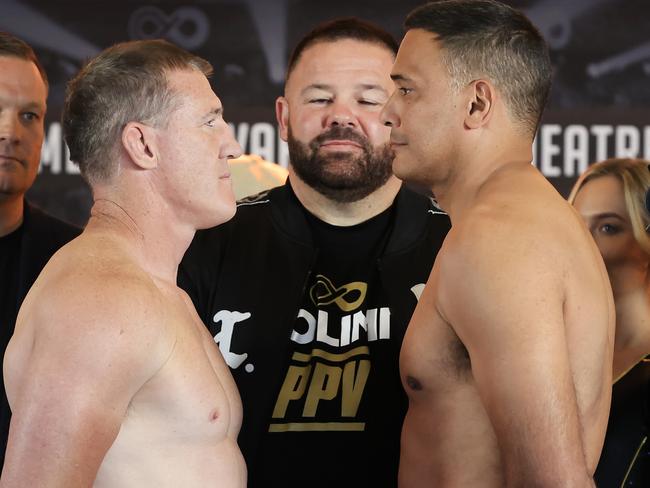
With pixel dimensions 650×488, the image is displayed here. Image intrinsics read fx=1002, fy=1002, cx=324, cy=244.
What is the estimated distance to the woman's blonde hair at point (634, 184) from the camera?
2.60m

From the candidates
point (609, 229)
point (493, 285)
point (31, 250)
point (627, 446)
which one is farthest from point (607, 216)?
point (31, 250)

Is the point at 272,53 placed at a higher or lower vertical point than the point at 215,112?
higher

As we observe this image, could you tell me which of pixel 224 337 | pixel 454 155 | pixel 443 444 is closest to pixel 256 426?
pixel 224 337

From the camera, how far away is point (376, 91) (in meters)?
2.30

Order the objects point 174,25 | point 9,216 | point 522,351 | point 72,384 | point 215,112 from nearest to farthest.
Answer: point 72,384 < point 522,351 < point 215,112 < point 9,216 < point 174,25

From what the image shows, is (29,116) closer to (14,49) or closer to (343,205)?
(14,49)

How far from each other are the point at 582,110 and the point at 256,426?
246 cm

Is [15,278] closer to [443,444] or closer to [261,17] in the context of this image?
[443,444]

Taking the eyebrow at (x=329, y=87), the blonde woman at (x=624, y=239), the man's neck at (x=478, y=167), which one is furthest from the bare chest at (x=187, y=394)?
the blonde woman at (x=624, y=239)

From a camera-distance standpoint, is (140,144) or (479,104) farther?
(479,104)

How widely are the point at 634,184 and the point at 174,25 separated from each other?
6.86 ft

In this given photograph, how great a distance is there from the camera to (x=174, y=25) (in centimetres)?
401

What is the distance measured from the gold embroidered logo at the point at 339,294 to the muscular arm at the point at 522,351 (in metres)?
0.74

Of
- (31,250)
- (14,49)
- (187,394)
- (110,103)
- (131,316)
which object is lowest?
(187,394)
